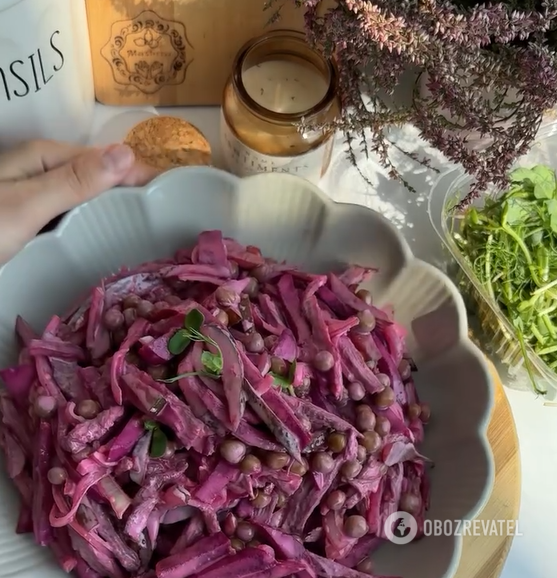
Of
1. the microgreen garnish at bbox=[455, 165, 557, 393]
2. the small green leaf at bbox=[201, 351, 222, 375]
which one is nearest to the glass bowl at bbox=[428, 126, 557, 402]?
the microgreen garnish at bbox=[455, 165, 557, 393]

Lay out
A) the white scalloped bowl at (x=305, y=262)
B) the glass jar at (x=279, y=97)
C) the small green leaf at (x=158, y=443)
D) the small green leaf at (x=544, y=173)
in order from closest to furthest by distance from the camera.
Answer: the small green leaf at (x=158, y=443) < the white scalloped bowl at (x=305, y=262) < the glass jar at (x=279, y=97) < the small green leaf at (x=544, y=173)

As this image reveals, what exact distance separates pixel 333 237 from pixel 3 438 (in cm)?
48

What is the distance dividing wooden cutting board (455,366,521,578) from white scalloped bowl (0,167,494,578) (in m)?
0.11

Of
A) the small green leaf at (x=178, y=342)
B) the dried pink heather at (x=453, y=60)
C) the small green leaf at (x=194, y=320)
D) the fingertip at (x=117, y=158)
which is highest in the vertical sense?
the dried pink heather at (x=453, y=60)

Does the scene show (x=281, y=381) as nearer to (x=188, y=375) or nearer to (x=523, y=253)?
(x=188, y=375)

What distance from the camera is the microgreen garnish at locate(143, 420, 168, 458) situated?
2.47 ft

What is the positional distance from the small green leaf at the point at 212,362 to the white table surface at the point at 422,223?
477 mm

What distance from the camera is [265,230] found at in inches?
39.4

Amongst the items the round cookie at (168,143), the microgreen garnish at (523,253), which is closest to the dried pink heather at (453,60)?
the microgreen garnish at (523,253)

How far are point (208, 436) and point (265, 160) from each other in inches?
16.6

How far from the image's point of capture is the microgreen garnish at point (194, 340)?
75cm

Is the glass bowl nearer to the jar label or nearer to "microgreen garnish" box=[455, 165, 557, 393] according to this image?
"microgreen garnish" box=[455, 165, 557, 393]

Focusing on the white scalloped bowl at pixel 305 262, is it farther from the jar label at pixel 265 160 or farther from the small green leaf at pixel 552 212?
the small green leaf at pixel 552 212

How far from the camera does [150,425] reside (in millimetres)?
763
